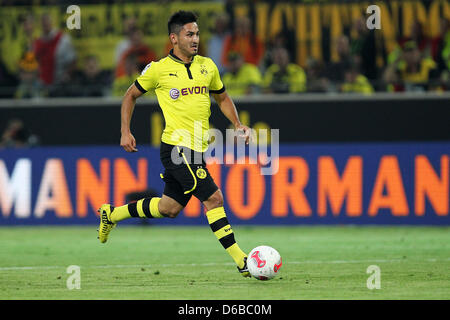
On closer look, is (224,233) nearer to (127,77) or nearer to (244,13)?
(127,77)

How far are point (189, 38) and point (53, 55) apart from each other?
28.4 ft

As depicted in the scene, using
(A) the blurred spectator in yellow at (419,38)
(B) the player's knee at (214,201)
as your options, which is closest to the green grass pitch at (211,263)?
(B) the player's knee at (214,201)

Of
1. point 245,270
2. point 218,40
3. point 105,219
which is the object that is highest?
point 218,40

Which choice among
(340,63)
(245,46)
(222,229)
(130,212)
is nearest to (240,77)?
(245,46)

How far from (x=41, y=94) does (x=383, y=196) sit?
20.2 ft

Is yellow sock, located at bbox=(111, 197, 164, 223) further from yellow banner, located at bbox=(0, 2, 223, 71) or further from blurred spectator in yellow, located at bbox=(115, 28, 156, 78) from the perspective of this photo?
yellow banner, located at bbox=(0, 2, 223, 71)

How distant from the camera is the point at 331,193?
1497 centimetres

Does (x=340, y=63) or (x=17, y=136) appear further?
(x=17, y=136)

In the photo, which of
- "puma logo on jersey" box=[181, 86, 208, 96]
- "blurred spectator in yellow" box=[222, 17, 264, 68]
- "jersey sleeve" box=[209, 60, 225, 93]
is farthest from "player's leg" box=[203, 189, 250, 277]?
"blurred spectator in yellow" box=[222, 17, 264, 68]

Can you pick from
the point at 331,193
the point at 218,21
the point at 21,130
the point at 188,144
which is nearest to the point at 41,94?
the point at 21,130

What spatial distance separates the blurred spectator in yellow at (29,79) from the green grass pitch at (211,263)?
2.42m

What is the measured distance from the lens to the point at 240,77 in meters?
16.0
